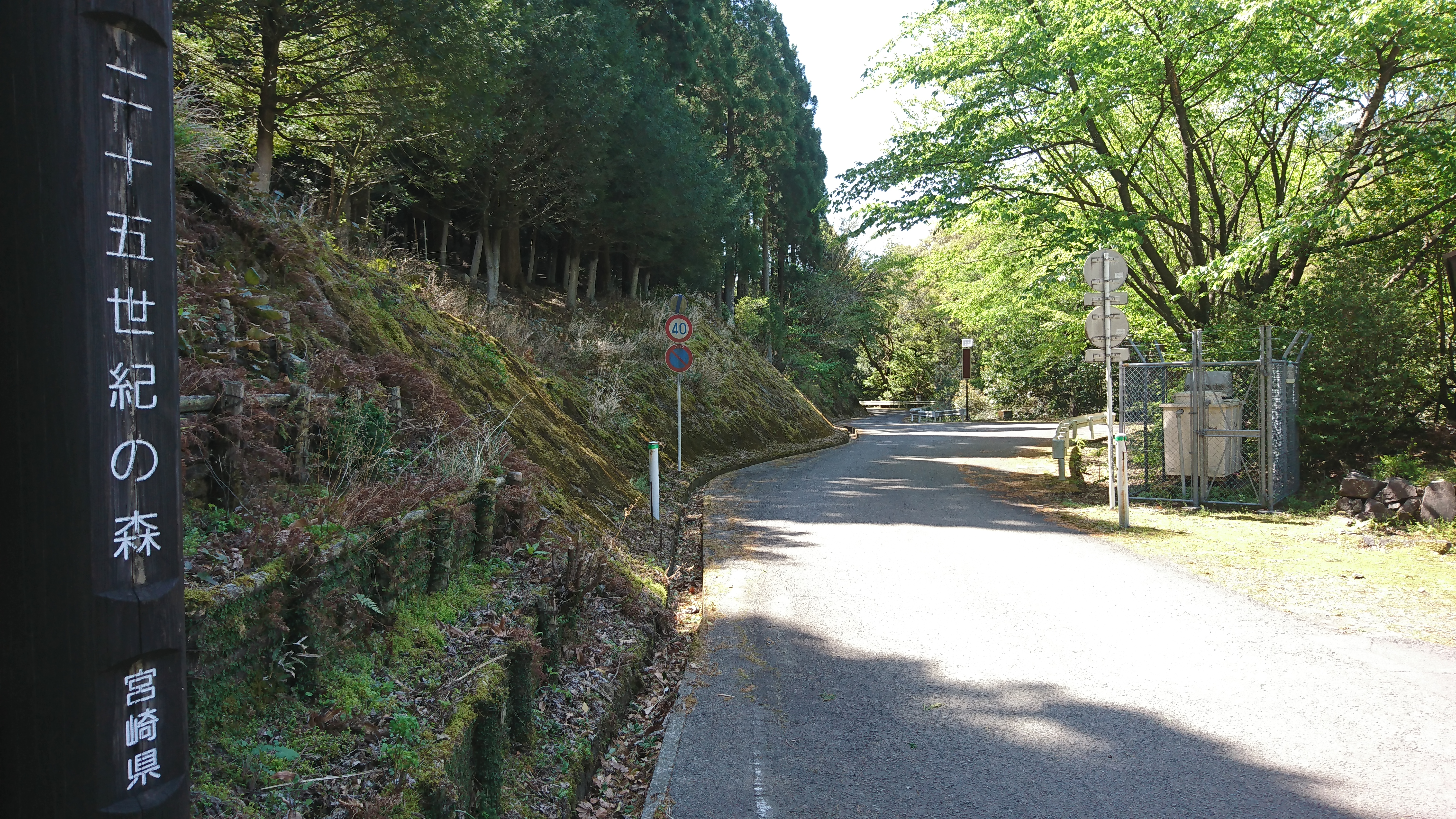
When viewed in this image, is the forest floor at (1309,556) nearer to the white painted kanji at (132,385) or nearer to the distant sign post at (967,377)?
the white painted kanji at (132,385)

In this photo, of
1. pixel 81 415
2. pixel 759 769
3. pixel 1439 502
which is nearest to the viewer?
pixel 81 415

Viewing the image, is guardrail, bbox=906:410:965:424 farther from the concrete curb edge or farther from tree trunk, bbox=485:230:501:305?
the concrete curb edge

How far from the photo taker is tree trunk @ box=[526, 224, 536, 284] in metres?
23.5

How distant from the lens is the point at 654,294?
3078cm

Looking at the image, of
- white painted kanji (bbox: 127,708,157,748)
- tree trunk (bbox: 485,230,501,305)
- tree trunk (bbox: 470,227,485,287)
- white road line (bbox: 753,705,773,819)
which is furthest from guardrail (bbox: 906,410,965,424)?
white painted kanji (bbox: 127,708,157,748)

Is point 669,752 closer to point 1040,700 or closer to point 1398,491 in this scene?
point 1040,700

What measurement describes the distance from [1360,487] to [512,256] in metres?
18.2

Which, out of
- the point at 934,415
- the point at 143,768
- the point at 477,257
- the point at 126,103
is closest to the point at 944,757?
the point at 143,768

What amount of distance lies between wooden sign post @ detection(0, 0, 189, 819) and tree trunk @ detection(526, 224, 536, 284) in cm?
2114

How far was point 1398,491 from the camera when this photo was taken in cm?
1107

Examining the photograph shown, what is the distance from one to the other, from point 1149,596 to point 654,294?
2446 centimetres

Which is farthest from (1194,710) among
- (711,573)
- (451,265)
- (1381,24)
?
(451,265)

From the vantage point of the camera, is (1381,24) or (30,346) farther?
(1381,24)

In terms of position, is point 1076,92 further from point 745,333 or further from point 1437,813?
point 745,333
